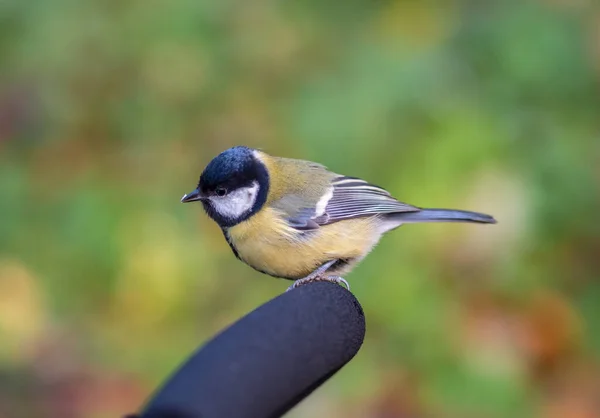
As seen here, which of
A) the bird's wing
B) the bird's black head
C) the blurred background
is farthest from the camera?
the blurred background

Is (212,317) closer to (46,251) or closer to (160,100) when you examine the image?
(46,251)

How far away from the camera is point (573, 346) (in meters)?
3.28

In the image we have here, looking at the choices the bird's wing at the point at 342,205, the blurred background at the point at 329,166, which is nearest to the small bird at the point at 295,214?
the bird's wing at the point at 342,205

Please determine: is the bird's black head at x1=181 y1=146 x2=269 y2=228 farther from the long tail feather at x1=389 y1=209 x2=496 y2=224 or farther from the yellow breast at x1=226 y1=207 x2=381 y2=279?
the long tail feather at x1=389 y1=209 x2=496 y2=224

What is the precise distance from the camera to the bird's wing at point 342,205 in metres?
2.24

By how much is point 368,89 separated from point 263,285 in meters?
1.18

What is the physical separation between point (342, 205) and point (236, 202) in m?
0.32

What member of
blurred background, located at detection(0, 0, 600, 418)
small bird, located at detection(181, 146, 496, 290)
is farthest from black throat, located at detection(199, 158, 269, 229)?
blurred background, located at detection(0, 0, 600, 418)

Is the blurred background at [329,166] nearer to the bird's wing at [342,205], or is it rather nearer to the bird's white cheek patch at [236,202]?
the bird's wing at [342,205]

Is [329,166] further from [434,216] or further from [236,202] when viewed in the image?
[236,202]

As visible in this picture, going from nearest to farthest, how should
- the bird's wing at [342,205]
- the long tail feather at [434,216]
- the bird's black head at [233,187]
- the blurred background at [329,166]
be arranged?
the bird's black head at [233,187], the bird's wing at [342,205], the long tail feather at [434,216], the blurred background at [329,166]

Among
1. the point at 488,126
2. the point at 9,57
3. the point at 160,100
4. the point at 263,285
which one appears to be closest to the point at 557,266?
the point at 488,126

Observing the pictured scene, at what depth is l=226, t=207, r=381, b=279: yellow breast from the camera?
2.14 m

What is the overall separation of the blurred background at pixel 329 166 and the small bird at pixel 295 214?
37.3 inches
